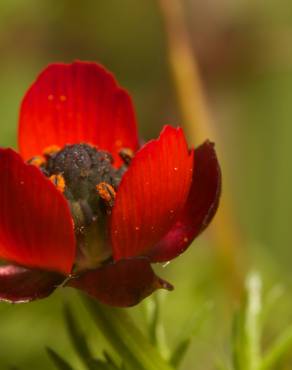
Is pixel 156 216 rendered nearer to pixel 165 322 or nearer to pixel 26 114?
pixel 26 114

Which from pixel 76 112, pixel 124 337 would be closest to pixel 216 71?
pixel 76 112

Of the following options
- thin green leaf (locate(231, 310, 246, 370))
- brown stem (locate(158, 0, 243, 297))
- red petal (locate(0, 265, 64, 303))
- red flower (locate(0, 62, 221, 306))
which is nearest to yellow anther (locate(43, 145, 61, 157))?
red flower (locate(0, 62, 221, 306))

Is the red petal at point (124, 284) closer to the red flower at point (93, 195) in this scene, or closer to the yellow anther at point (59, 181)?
the red flower at point (93, 195)

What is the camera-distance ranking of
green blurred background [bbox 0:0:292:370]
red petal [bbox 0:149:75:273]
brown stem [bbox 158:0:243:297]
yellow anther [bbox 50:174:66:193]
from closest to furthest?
red petal [bbox 0:149:75:273], yellow anther [bbox 50:174:66:193], brown stem [bbox 158:0:243:297], green blurred background [bbox 0:0:292:370]

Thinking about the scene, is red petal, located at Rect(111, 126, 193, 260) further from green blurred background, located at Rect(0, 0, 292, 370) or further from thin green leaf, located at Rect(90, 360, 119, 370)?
green blurred background, located at Rect(0, 0, 292, 370)

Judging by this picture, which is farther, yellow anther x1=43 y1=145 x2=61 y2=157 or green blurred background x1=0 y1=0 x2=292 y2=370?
green blurred background x1=0 y1=0 x2=292 y2=370

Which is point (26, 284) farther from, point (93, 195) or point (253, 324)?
point (253, 324)

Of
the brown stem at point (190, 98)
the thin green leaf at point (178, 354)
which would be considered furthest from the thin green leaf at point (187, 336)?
the brown stem at point (190, 98)
